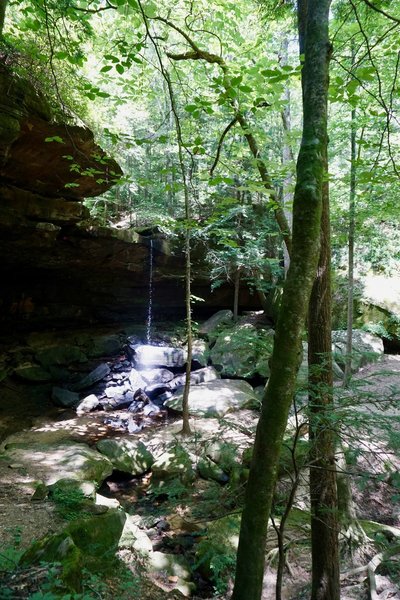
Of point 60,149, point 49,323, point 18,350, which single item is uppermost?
point 60,149

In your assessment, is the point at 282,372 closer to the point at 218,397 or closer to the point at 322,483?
the point at 322,483

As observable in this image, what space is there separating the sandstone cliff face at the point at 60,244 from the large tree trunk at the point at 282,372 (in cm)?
256

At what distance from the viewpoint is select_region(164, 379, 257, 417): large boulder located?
7758 mm

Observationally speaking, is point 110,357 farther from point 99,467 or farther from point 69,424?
point 99,467

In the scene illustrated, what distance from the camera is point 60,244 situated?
10703 millimetres

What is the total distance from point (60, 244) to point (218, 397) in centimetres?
657

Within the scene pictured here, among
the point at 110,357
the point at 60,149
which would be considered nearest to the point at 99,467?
the point at 60,149

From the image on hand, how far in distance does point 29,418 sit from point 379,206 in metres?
8.64

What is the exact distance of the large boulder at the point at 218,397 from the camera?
776 cm

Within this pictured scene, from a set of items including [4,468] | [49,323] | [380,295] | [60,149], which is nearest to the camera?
[4,468]

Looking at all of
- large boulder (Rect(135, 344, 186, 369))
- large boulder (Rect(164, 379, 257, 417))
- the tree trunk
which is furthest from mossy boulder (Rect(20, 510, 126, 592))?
large boulder (Rect(135, 344, 186, 369))

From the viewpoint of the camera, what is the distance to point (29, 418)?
8.34 metres

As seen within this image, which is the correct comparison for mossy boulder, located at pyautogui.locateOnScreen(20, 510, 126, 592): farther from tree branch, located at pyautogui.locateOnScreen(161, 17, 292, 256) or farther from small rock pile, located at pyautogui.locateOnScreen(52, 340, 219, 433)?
small rock pile, located at pyautogui.locateOnScreen(52, 340, 219, 433)

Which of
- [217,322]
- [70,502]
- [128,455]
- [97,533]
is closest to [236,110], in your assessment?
[97,533]
